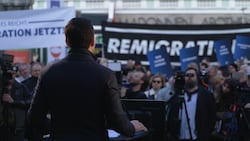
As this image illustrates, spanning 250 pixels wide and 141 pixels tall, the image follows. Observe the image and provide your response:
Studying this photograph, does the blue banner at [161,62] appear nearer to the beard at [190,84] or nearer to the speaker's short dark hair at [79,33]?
the beard at [190,84]

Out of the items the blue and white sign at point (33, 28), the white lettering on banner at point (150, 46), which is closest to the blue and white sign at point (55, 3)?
the blue and white sign at point (33, 28)

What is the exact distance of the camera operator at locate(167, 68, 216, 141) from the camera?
23.8 ft

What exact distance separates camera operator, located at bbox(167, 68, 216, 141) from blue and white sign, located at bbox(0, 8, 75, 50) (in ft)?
9.74

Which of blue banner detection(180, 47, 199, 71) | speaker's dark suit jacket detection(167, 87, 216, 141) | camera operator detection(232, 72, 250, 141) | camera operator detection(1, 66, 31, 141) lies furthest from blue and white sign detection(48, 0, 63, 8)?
camera operator detection(232, 72, 250, 141)

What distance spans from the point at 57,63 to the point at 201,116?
414 centimetres

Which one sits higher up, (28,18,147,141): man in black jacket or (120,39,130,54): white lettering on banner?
(28,18,147,141): man in black jacket

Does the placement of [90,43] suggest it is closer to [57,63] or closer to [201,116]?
[57,63]

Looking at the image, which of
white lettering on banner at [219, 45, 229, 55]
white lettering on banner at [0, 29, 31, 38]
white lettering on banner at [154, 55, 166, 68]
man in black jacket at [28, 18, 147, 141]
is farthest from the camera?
white lettering on banner at [219, 45, 229, 55]

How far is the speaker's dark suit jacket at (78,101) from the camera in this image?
11.4 ft

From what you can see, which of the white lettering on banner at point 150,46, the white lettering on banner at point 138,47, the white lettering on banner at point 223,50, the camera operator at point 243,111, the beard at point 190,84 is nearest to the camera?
the camera operator at point 243,111

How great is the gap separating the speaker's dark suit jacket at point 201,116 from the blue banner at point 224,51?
6358 mm

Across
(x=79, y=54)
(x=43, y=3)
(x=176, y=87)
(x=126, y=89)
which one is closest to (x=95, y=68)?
(x=79, y=54)

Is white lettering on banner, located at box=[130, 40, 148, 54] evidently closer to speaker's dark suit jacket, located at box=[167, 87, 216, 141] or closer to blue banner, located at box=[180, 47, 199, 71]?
blue banner, located at box=[180, 47, 199, 71]

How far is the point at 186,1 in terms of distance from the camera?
3809 centimetres
